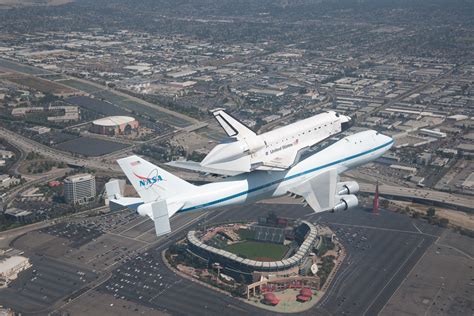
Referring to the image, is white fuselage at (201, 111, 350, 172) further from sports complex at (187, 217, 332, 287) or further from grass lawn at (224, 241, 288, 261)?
grass lawn at (224, 241, 288, 261)

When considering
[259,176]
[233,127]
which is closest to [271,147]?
[259,176]

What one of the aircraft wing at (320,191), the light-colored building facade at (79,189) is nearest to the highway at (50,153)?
the light-colored building facade at (79,189)

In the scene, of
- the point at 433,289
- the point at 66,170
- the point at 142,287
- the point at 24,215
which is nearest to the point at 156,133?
the point at 66,170

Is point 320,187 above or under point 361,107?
above

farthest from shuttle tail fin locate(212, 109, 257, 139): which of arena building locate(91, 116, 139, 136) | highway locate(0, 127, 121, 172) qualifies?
arena building locate(91, 116, 139, 136)

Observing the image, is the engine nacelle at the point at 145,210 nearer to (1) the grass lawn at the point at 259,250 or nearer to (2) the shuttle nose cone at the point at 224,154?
(2) the shuttle nose cone at the point at 224,154

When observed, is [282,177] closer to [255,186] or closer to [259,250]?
[255,186]

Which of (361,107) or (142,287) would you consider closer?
(142,287)

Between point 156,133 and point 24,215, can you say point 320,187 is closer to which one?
point 24,215
